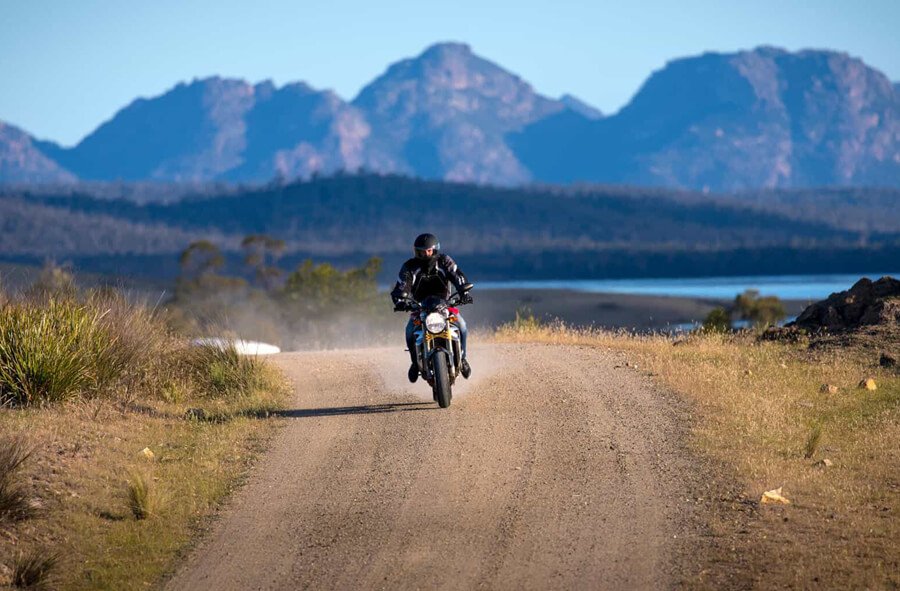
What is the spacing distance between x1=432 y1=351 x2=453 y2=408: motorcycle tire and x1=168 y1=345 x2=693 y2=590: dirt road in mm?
194

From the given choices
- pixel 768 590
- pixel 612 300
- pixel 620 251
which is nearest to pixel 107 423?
pixel 768 590

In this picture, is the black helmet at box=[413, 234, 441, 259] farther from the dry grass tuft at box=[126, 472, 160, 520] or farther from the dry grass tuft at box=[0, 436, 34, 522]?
the dry grass tuft at box=[0, 436, 34, 522]

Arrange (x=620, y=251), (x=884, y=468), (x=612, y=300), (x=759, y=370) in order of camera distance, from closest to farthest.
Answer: (x=884, y=468)
(x=759, y=370)
(x=612, y=300)
(x=620, y=251)

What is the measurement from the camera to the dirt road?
958 cm

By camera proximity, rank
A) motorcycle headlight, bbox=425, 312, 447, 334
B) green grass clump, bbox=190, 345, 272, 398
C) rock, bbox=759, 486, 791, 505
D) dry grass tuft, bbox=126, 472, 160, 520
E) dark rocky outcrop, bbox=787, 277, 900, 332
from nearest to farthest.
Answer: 1. rock, bbox=759, 486, 791, 505
2. dry grass tuft, bbox=126, 472, 160, 520
3. motorcycle headlight, bbox=425, 312, 447, 334
4. green grass clump, bbox=190, 345, 272, 398
5. dark rocky outcrop, bbox=787, 277, 900, 332

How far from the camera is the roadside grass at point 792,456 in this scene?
379 inches

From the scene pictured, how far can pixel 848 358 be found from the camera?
1972cm

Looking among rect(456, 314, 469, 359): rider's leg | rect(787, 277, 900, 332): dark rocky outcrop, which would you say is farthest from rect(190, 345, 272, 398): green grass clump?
rect(787, 277, 900, 332): dark rocky outcrop

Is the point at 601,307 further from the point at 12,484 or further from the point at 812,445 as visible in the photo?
the point at 12,484

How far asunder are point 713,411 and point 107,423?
6998 mm

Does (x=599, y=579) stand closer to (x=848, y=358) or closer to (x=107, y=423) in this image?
(x=107, y=423)

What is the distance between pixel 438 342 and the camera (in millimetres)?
15078

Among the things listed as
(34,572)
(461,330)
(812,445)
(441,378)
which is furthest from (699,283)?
(34,572)

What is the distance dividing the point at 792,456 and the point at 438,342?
427 cm
